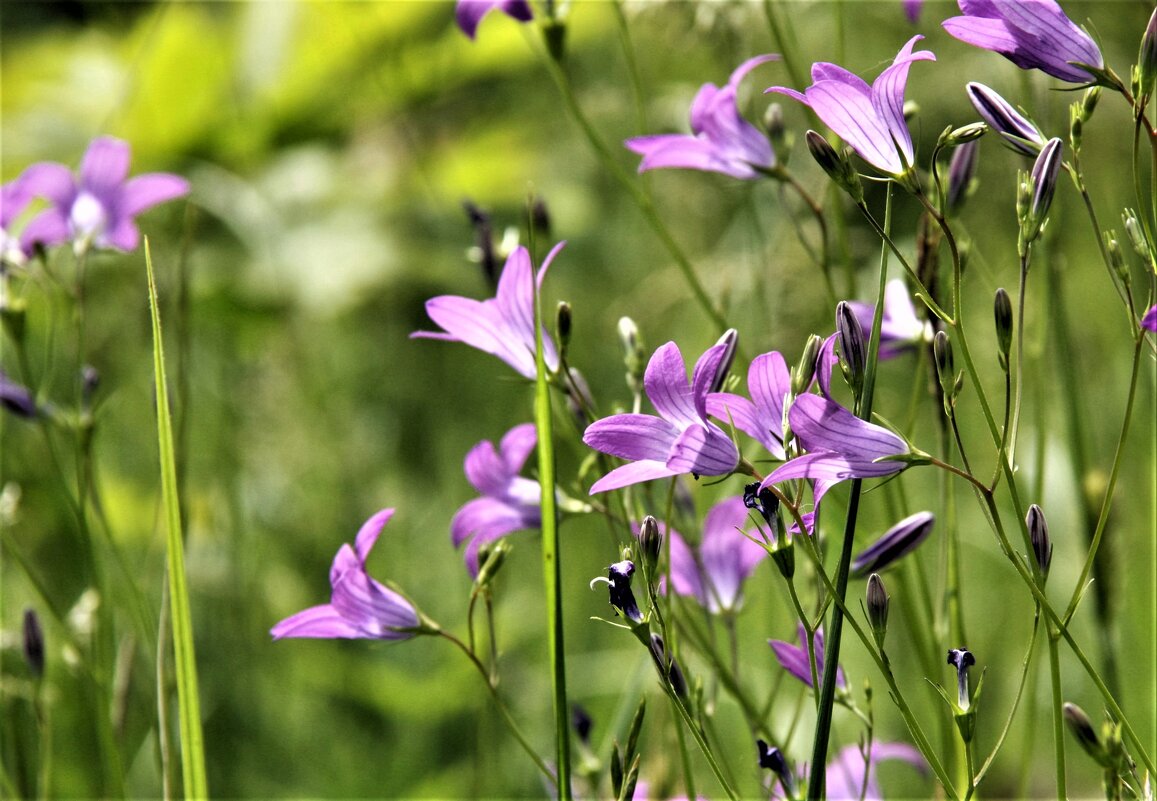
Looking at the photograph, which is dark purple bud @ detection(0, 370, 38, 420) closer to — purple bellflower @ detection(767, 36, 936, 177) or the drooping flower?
the drooping flower

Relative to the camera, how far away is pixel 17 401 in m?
1.13

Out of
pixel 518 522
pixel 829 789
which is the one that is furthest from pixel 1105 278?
pixel 518 522

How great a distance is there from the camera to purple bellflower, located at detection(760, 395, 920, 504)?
2.16 feet

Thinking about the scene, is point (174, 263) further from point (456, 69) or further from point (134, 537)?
point (456, 69)

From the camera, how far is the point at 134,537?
2359mm

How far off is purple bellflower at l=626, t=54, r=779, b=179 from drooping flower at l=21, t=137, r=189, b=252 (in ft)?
1.83

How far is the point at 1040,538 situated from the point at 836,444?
160mm

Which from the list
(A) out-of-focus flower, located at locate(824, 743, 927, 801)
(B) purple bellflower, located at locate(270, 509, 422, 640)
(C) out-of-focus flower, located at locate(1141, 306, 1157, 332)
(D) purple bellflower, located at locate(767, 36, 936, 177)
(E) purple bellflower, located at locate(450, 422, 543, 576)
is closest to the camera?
(C) out-of-focus flower, located at locate(1141, 306, 1157, 332)

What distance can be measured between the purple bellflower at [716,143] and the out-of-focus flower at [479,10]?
8.4 inches

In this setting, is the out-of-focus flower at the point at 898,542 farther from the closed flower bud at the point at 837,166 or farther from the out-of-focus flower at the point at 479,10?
the out-of-focus flower at the point at 479,10

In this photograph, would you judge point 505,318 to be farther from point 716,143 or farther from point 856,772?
point 856,772

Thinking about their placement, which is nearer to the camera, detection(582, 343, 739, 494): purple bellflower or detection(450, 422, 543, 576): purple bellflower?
detection(582, 343, 739, 494): purple bellflower

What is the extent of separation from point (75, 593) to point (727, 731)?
1313 mm

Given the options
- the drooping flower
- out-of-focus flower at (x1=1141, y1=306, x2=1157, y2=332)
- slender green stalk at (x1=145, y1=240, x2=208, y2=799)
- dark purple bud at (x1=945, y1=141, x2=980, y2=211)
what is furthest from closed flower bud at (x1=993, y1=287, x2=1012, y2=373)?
the drooping flower
